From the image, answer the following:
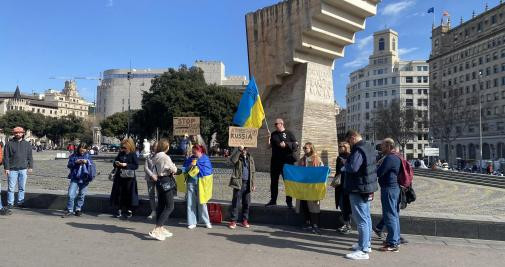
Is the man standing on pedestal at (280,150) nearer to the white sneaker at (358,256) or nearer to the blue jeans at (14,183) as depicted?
the white sneaker at (358,256)

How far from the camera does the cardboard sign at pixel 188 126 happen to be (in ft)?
39.7

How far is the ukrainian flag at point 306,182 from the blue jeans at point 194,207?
1783 mm

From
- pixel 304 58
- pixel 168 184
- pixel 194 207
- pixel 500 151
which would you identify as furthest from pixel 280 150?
pixel 500 151

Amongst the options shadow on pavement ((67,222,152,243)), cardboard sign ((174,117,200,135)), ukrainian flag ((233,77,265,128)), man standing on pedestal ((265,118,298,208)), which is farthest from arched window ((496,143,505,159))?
shadow on pavement ((67,222,152,243))

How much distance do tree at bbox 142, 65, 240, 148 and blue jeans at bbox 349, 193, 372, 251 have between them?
120 ft

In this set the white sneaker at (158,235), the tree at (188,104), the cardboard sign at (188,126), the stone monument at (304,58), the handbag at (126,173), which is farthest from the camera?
the tree at (188,104)

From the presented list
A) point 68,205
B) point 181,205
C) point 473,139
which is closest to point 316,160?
point 181,205

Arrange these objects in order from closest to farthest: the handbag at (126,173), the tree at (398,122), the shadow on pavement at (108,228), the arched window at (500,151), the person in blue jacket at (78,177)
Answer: the shadow on pavement at (108,228), the handbag at (126,173), the person in blue jacket at (78,177), the tree at (398,122), the arched window at (500,151)

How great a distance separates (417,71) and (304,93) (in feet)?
339

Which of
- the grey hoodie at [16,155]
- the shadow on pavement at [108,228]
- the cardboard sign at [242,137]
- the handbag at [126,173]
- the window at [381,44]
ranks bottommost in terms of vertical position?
the shadow on pavement at [108,228]

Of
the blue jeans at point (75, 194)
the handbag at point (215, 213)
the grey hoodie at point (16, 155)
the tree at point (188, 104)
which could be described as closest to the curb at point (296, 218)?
the handbag at point (215, 213)

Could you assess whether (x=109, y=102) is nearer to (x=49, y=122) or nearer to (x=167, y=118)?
(x=49, y=122)

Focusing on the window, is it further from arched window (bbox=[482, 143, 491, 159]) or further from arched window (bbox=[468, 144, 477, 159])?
arched window (bbox=[482, 143, 491, 159])

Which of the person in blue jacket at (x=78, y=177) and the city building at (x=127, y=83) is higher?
the city building at (x=127, y=83)
